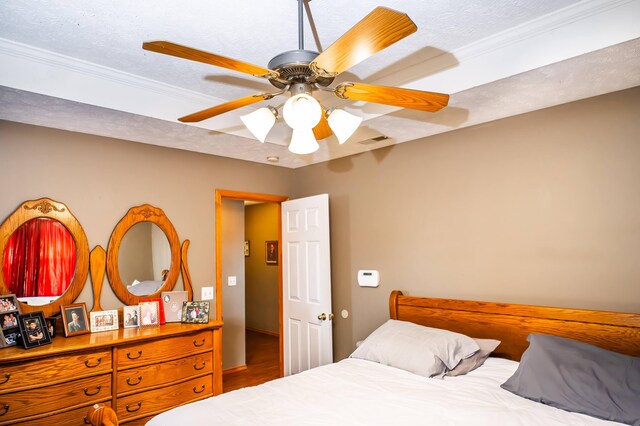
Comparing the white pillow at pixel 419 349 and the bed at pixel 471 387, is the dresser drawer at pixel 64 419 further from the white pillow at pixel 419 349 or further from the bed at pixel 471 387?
the white pillow at pixel 419 349

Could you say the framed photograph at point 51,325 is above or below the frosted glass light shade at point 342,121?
below

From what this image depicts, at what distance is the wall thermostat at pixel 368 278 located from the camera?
3.66 meters

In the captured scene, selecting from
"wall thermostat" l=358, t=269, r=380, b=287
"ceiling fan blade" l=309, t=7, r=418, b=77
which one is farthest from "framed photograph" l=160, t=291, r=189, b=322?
"ceiling fan blade" l=309, t=7, r=418, b=77

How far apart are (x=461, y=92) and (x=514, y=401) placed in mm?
1749

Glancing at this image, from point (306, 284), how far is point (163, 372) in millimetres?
1532

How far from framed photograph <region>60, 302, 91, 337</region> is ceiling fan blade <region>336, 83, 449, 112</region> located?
8.15 ft

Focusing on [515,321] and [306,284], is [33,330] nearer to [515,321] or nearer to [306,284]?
[306,284]

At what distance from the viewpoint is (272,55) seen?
7.96 feet

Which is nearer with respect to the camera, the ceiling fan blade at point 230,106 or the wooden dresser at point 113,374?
the ceiling fan blade at point 230,106

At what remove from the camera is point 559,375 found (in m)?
2.06

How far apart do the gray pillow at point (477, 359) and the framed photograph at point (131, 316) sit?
234 centimetres

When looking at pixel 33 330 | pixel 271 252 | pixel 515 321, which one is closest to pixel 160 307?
pixel 33 330

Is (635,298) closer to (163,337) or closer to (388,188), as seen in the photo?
(388,188)

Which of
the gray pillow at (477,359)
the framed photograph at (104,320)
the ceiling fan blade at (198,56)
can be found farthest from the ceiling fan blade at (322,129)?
the framed photograph at (104,320)
